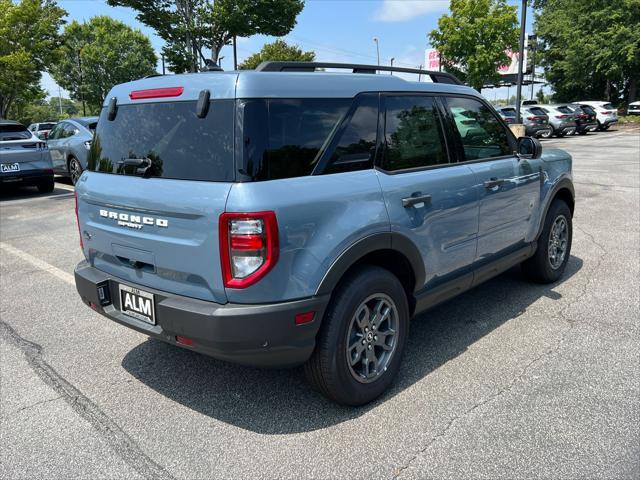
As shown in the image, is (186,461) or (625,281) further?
(625,281)

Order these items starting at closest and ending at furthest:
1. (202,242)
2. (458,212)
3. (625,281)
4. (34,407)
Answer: (202,242), (34,407), (458,212), (625,281)

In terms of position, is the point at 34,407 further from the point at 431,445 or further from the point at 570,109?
the point at 570,109

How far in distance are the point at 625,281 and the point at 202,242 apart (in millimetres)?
4304

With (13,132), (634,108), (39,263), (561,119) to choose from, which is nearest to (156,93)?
(39,263)

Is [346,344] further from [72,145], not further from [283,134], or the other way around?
[72,145]

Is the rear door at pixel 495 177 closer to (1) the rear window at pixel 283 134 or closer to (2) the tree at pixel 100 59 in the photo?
(1) the rear window at pixel 283 134

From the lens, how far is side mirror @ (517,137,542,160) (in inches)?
170

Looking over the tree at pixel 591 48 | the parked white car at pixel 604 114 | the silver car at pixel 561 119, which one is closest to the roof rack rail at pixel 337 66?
the silver car at pixel 561 119

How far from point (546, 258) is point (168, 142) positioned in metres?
3.57

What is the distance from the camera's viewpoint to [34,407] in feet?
9.98

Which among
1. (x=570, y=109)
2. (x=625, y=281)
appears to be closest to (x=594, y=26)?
(x=570, y=109)

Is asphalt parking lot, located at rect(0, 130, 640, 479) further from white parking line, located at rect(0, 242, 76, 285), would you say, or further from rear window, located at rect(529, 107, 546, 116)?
rear window, located at rect(529, 107, 546, 116)

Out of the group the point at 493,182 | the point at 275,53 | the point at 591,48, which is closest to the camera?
the point at 493,182

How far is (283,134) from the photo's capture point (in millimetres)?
2582
